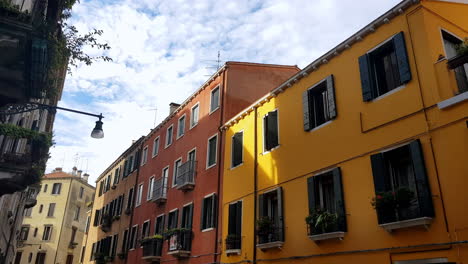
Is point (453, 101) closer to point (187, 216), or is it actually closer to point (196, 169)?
point (196, 169)

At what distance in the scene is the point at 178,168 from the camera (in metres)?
22.9

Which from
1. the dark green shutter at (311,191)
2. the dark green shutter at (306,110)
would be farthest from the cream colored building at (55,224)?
the dark green shutter at (311,191)

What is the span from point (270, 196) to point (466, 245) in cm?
771

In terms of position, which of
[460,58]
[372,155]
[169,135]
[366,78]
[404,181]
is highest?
[169,135]

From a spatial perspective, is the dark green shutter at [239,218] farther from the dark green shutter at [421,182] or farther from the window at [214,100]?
the dark green shutter at [421,182]

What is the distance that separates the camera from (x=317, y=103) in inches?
545

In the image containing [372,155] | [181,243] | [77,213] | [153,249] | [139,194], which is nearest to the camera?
[372,155]

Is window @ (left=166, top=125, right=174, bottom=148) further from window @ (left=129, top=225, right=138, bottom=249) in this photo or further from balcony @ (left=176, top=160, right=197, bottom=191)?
window @ (left=129, top=225, right=138, bottom=249)

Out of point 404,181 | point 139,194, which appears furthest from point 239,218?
point 139,194

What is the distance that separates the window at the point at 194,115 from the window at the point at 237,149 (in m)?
5.17

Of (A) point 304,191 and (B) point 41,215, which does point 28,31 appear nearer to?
(A) point 304,191

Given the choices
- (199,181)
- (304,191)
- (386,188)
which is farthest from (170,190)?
(386,188)

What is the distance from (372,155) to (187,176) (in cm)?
1217

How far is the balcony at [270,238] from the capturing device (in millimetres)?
13345
